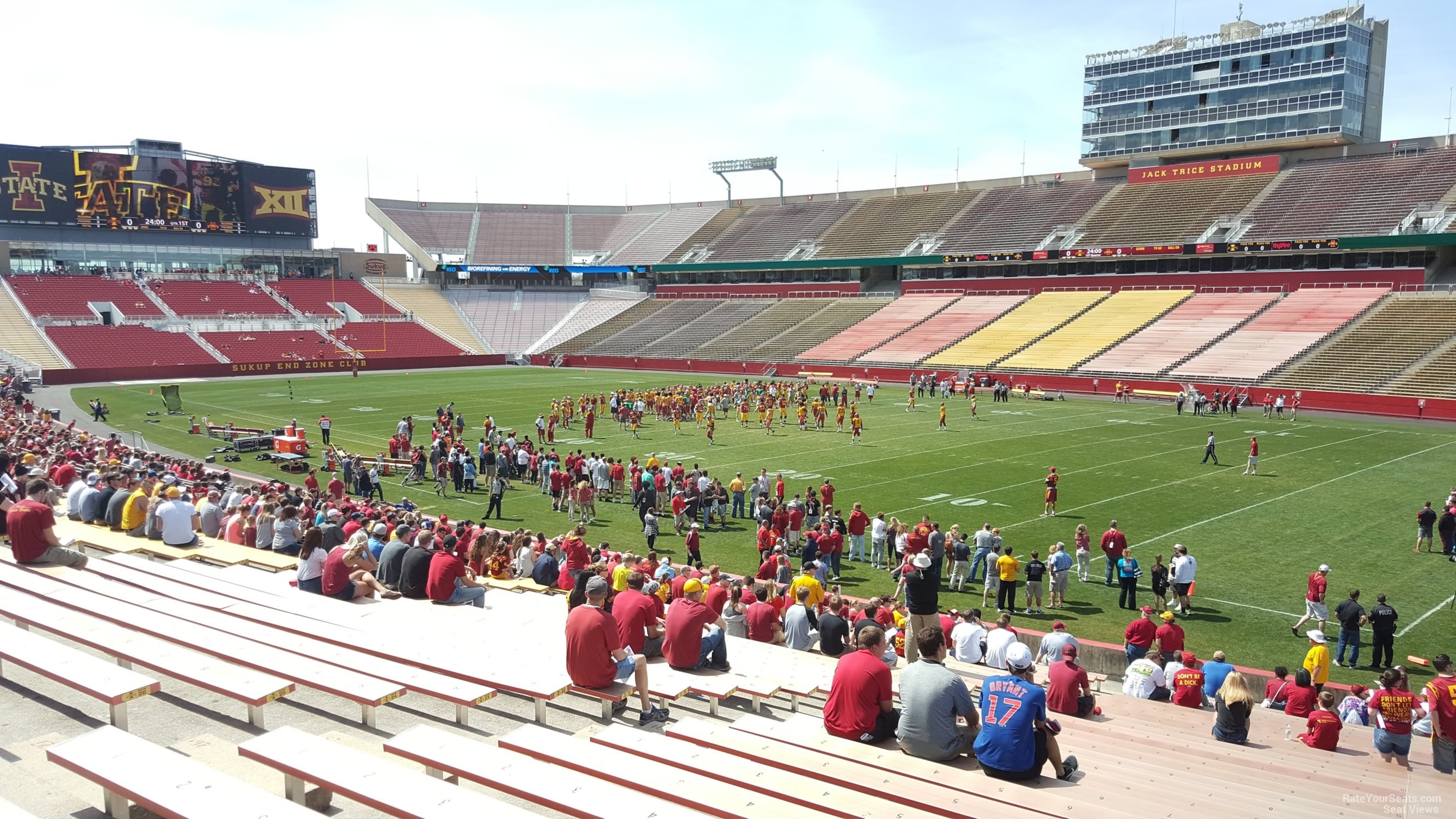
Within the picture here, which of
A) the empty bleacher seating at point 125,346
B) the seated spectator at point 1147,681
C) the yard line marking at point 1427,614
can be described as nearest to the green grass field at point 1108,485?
the yard line marking at point 1427,614

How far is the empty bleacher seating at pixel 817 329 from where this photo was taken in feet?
222

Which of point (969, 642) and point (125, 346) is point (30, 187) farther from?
point (969, 642)

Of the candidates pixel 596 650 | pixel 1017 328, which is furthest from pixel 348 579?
pixel 1017 328

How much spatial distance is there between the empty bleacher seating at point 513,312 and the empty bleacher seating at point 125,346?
2368 cm

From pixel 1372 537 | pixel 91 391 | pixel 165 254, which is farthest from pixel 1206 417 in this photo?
pixel 165 254

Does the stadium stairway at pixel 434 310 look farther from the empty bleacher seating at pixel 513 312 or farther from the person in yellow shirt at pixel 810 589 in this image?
the person in yellow shirt at pixel 810 589

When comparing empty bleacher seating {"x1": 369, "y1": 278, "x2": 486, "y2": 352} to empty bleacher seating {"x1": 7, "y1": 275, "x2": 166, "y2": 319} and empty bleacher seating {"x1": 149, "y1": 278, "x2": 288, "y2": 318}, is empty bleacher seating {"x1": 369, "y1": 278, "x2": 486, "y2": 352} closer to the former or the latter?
empty bleacher seating {"x1": 149, "y1": 278, "x2": 288, "y2": 318}

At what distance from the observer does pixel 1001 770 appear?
577cm

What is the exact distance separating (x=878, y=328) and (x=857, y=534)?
167 ft

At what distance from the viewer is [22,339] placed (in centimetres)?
6000

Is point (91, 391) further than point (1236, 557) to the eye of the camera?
Yes

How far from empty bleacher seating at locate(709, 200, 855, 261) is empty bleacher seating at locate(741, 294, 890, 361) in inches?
454

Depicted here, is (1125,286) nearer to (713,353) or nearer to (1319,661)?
(713,353)

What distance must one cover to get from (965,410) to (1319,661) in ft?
108
